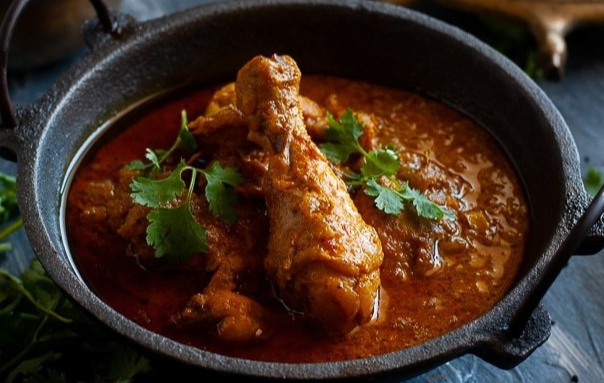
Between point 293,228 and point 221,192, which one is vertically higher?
point 293,228

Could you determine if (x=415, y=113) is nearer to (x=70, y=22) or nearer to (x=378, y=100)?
(x=378, y=100)

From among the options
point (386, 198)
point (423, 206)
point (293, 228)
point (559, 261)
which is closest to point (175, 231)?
point (293, 228)

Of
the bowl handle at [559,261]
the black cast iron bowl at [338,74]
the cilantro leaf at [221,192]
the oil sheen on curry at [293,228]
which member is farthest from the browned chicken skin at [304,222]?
the bowl handle at [559,261]

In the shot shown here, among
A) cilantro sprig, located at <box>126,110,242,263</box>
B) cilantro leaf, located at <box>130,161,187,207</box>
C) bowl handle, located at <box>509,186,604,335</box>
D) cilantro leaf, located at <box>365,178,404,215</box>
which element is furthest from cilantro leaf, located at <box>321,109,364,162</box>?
bowl handle, located at <box>509,186,604,335</box>

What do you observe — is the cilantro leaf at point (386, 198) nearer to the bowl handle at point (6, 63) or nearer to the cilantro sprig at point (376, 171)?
the cilantro sprig at point (376, 171)

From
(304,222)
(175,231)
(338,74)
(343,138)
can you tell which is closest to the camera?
(304,222)

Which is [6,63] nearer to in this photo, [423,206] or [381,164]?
[381,164]

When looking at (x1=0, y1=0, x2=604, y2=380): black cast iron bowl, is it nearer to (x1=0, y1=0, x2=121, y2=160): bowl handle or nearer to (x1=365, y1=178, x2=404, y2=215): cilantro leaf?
(x1=0, y1=0, x2=121, y2=160): bowl handle
